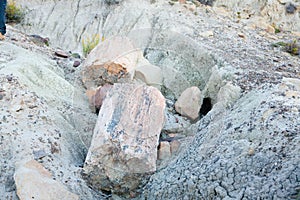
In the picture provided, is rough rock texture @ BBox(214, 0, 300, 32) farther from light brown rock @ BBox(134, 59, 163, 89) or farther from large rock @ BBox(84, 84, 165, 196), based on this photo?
large rock @ BBox(84, 84, 165, 196)

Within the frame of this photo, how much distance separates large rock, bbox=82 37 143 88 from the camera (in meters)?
4.76

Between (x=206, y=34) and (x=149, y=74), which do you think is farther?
(x=206, y=34)

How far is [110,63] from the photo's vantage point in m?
4.76

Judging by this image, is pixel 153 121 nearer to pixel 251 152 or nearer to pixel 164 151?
pixel 164 151

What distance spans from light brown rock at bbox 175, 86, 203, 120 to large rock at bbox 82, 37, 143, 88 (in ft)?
2.68

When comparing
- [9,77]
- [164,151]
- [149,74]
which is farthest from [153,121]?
[9,77]

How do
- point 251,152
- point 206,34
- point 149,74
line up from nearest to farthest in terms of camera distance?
point 251,152
point 149,74
point 206,34

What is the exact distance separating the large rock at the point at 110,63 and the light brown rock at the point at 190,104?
0.82 metres

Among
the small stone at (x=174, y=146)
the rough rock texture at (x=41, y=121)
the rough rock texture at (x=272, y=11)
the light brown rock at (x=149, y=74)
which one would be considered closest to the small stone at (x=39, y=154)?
the rough rock texture at (x=41, y=121)

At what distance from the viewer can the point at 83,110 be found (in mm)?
4387

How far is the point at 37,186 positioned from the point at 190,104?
7.61 feet

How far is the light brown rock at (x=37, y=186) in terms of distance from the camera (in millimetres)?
2682

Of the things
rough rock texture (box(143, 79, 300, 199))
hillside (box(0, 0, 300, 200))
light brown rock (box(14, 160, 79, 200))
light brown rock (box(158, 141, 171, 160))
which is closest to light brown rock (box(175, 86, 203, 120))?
hillside (box(0, 0, 300, 200))

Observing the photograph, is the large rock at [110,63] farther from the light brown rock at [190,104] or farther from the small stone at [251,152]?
the small stone at [251,152]
